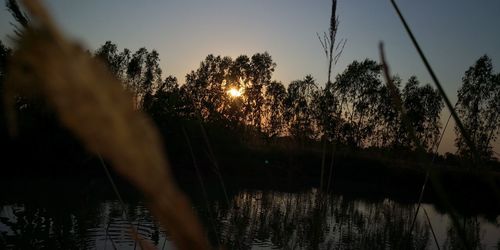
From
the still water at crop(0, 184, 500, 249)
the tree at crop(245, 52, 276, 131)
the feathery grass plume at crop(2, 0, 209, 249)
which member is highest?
the tree at crop(245, 52, 276, 131)

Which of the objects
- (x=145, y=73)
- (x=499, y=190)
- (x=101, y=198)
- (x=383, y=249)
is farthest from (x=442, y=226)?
(x=145, y=73)

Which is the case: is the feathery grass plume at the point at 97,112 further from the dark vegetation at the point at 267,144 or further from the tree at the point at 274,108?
the tree at the point at 274,108

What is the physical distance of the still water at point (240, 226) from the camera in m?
11.8

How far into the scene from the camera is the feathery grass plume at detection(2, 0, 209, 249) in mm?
270

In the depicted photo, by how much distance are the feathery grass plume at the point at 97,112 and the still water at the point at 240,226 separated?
872cm

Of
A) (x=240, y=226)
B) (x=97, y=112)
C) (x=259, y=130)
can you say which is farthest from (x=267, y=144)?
(x=97, y=112)

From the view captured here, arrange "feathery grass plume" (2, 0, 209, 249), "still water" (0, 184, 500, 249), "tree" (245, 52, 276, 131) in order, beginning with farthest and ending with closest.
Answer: "tree" (245, 52, 276, 131) → "still water" (0, 184, 500, 249) → "feathery grass plume" (2, 0, 209, 249)

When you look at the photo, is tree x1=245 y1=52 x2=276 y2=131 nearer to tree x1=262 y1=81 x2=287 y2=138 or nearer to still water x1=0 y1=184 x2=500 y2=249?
tree x1=262 y1=81 x2=287 y2=138

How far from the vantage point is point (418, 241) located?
1497 cm

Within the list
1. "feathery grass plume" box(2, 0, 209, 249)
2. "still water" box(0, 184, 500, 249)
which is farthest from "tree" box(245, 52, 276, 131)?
"feathery grass plume" box(2, 0, 209, 249)

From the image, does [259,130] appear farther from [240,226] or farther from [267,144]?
[240,226]

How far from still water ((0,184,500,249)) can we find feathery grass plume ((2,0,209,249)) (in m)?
8.72

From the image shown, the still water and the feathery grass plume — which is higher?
the feathery grass plume

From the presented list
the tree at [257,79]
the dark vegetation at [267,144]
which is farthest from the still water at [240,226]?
the tree at [257,79]
